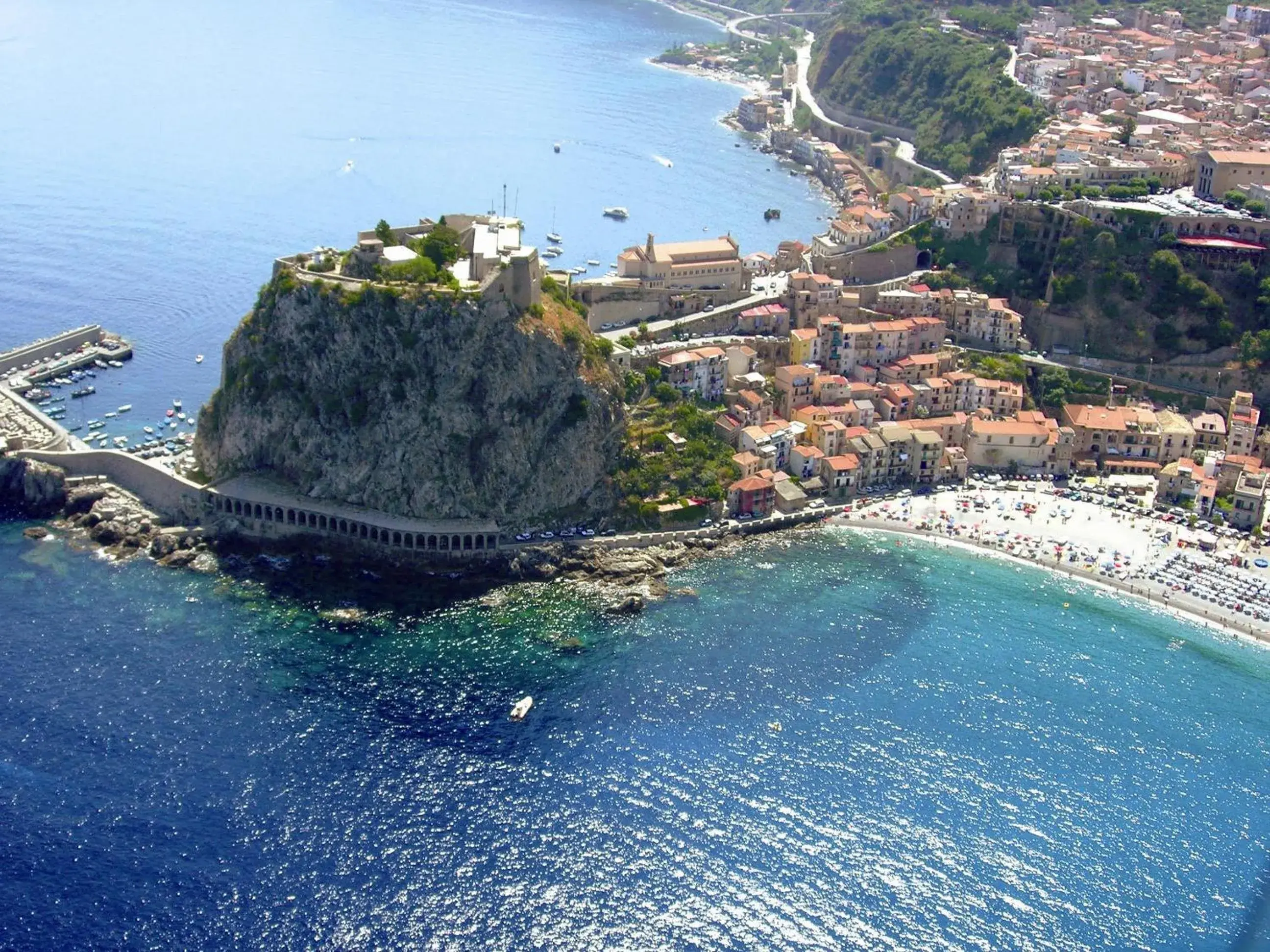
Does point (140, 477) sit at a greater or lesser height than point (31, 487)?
greater

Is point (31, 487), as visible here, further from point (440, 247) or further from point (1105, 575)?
point (1105, 575)

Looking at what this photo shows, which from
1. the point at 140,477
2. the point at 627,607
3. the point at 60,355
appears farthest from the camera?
the point at 60,355

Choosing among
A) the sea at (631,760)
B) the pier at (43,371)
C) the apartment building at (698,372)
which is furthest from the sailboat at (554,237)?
the sea at (631,760)

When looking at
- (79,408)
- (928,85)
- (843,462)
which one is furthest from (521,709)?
(928,85)

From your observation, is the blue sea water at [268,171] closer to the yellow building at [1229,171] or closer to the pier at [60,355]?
the pier at [60,355]

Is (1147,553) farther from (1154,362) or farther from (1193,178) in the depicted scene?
(1193,178)

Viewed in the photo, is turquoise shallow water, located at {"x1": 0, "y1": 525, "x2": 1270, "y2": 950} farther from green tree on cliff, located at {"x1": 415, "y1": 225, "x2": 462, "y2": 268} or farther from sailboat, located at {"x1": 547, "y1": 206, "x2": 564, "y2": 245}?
sailboat, located at {"x1": 547, "y1": 206, "x2": 564, "y2": 245}

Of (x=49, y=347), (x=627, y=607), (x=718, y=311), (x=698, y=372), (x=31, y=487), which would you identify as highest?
(x=718, y=311)
